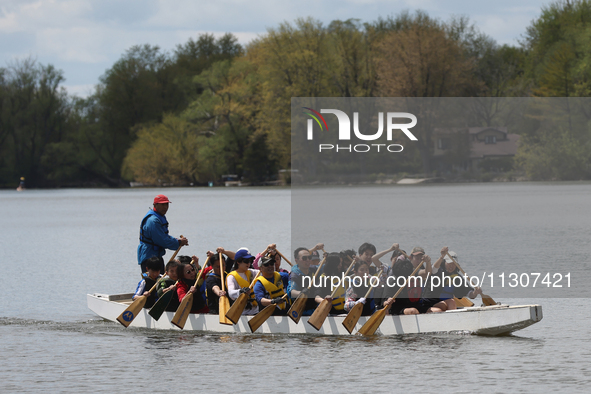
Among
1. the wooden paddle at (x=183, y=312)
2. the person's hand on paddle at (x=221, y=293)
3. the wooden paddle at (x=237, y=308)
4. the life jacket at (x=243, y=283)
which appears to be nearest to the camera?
the wooden paddle at (x=237, y=308)

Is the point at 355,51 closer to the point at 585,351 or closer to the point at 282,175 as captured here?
the point at 282,175

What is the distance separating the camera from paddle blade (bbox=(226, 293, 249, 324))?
13.5 metres

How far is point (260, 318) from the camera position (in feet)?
45.2

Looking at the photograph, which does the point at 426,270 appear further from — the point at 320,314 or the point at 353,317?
the point at 320,314

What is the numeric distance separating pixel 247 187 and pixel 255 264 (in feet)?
233

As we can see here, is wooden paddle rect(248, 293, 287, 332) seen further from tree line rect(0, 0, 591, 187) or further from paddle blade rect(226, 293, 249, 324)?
tree line rect(0, 0, 591, 187)

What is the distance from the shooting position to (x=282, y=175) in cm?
8331

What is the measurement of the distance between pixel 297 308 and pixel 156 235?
288 cm

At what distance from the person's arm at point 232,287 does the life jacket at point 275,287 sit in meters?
0.45

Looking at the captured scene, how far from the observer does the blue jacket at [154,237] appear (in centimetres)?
1445

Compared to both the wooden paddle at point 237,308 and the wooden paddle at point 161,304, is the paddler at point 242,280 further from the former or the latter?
the wooden paddle at point 161,304

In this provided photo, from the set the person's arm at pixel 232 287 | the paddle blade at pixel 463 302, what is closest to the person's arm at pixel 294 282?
the person's arm at pixel 232 287

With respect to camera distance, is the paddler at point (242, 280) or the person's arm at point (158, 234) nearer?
the paddler at point (242, 280)

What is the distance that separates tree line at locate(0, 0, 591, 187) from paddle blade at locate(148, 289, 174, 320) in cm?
3959
